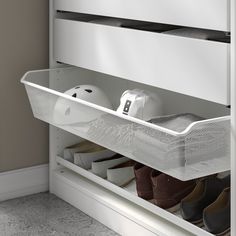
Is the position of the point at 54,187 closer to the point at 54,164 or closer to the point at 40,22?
the point at 54,164

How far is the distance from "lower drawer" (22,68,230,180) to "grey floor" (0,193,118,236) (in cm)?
40

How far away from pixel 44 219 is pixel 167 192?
62cm

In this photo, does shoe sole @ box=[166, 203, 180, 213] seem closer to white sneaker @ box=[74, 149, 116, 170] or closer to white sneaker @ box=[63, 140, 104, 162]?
white sneaker @ box=[74, 149, 116, 170]

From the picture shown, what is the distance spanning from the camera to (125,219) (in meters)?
2.51

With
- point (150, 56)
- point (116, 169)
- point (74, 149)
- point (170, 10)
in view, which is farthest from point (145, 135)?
point (74, 149)

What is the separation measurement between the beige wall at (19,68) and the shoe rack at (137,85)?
0.07 metres

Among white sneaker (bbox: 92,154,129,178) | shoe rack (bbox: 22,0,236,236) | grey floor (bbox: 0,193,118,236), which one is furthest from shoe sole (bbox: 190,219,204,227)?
white sneaker (bbox: 92,154,129,178)

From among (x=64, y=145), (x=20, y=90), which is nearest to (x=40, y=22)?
(x=20, y=90)

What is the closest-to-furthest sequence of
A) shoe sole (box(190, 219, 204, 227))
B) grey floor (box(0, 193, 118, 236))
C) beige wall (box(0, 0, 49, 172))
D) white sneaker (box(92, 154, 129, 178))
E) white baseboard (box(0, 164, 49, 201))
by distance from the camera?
shoe sole (box(190, 219, 204, 227)), grey floor (box(0, 193, 118, 236)), white sneaker (box(92, 154, 129, 178)), beige wall (box(0, 0, 49, 172)), white baseboard (box(0, 164, 49, 201))

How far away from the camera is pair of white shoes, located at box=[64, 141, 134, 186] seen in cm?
263

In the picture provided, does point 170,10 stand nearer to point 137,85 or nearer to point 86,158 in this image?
point 137,85

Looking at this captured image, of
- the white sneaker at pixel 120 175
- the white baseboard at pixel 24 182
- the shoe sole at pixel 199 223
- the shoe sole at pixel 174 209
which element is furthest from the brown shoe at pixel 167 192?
the white baseboard at pixel 24 182

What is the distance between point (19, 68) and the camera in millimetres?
2889

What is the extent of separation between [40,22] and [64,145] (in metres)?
0.57
